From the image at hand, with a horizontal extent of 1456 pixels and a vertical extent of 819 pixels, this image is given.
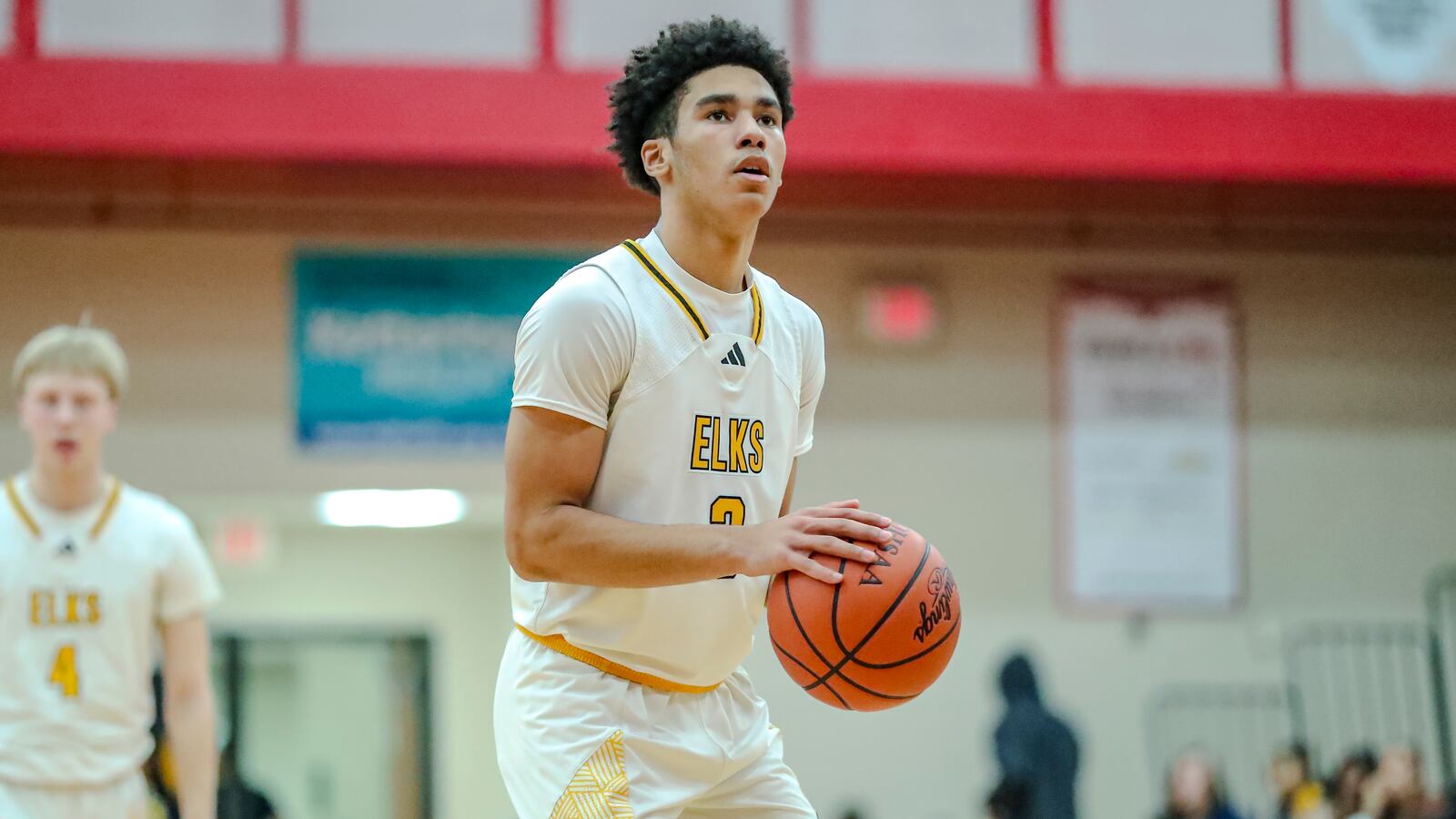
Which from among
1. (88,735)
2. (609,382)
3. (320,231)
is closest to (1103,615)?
(320,231)

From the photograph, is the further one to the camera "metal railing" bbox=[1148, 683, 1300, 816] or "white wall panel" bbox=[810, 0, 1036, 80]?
"metal railing" bbox=[1148, 683, 1300, 816]

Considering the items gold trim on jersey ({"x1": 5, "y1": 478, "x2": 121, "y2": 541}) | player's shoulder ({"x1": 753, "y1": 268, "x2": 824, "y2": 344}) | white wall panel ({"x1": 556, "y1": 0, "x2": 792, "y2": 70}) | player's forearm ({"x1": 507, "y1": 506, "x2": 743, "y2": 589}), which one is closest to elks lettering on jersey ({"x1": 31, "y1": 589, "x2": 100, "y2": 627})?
gold trim on jersey ({"x1": 5, "y1": 478, "x2": 121, "y2": 541})

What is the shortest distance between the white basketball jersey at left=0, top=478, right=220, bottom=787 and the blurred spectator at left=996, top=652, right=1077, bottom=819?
455 centimetres

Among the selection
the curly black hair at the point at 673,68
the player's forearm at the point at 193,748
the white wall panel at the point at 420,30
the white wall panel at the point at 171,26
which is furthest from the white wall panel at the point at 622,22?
the curly black hair at the point at 673,68

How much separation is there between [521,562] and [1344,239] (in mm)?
7697

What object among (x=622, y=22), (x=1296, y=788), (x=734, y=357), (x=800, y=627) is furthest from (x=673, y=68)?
(x=1296, y=788)

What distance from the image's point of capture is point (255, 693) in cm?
1135

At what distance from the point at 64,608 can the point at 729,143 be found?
8.16 ft

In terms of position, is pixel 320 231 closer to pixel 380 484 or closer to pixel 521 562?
pixel 380 484

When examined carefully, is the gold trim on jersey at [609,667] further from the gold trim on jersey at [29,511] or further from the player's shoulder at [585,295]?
the gold trim on jersey at [29,511]

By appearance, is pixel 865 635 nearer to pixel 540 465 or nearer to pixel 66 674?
pixel 540 465

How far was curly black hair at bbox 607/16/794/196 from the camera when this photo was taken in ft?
9.96

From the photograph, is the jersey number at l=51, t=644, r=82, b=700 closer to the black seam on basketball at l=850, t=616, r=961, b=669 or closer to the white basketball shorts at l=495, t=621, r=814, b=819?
the white basketball shorts at l=495, t=621, r=814, b=819

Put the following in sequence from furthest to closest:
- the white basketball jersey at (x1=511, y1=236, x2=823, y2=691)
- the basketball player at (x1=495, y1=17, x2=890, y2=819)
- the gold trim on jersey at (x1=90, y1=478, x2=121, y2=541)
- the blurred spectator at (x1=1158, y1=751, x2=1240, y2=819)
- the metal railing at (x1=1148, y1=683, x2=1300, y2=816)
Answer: the metal railing at (x1=1148, y1=683, x2=1300, y2=816)
the blurred spectator at (x1=1158, y1=751, x2=1240, y2=819)
the gold trim on jersey at (x1=90, y1=478, x2=121, y2=541)
the white basketball jersey at (x1=511, y1=236, x2=823, y2=691)
the basketball player at (x1=495, y1=17, x2=890, y2=819)
